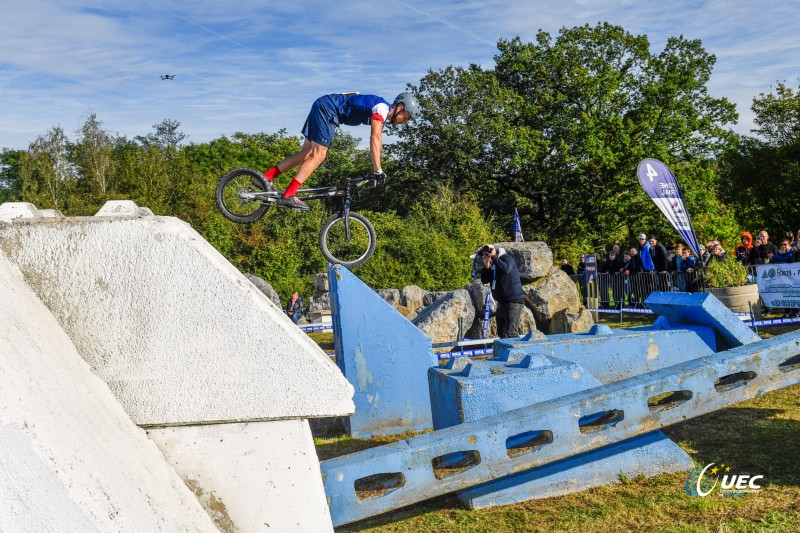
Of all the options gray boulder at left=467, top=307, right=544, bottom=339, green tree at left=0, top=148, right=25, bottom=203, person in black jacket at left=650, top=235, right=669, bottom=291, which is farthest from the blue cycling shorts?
green tree at left=0, top=148, right=25, bottom=203

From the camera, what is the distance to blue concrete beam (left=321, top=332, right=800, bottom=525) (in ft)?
10.6

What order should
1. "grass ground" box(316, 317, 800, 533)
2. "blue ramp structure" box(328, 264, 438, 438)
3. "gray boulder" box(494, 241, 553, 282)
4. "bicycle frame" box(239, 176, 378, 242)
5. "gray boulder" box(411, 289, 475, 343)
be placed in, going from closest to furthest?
1. "grass ground" box(316, 317, 800, 533)
2. "blue ramp structure" box(328, 264, 438, 438)
3. "bicycle frame" box(239, 176, 378, 242)
4. "gray boulder" box(411, 289, 475, 343)
5. "gray boulder" box(494, 241, 553, 282)

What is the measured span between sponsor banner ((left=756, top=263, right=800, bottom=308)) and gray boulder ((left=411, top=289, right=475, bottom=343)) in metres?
5.50

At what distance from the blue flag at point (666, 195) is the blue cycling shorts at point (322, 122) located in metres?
7.85

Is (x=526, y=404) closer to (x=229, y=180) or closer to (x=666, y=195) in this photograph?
(x=229, y=180)

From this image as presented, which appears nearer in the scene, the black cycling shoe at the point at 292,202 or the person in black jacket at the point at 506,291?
the black cycling shoe at the point at 292,202

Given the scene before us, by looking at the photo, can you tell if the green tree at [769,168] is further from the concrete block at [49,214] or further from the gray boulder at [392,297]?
the concrete block at [49,214]

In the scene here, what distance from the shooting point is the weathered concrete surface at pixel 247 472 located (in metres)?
2.21

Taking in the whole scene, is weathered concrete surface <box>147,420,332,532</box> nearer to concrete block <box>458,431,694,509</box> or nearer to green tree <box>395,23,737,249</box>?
concrete block <box>458,431,694,509</box>

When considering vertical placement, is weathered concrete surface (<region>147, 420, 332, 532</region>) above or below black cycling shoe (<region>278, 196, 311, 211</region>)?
below

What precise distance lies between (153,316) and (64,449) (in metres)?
0.59

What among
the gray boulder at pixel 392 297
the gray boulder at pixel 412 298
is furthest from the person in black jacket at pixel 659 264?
the gray boulder at pixel 392 297

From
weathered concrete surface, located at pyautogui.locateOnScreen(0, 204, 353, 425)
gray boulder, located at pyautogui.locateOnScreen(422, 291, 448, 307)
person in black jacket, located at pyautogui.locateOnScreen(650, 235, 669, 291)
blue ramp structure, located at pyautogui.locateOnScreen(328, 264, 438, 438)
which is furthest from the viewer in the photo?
gray boulder, located at pyautogui.locateOnScreen(422, 291, 448, 307)

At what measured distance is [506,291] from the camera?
31.3ft
